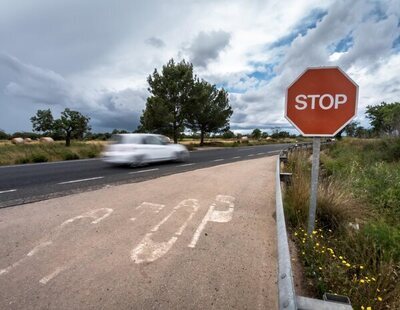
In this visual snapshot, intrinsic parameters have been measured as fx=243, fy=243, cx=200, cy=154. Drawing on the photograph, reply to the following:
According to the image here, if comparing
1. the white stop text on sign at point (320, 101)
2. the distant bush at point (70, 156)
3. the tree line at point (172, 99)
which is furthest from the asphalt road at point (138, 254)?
the tree line at point (172, 99)

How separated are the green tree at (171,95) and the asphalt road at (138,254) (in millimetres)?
22486

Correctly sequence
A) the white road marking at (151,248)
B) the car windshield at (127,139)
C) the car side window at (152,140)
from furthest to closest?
the car side window at (152,140), the car windshield at (127,139), the white road marking at (151,248)

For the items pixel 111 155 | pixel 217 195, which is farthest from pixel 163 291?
pixel 111 155

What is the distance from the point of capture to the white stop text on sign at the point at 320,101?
3.02 m

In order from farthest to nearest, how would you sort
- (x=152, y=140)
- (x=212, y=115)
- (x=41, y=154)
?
(x=212, y=115) < (x=41, y=154) < (x=152, y=140)

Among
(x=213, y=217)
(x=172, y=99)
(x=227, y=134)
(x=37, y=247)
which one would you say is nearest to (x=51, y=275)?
(x=37, y=247)

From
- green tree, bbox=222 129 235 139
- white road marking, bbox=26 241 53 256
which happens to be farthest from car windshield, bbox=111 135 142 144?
green tree, bbox=222 129 235 139

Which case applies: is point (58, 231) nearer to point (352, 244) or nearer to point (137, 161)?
point (352, 244)

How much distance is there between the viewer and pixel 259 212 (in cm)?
524

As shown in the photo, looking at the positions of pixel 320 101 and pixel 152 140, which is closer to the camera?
pixel 320 101

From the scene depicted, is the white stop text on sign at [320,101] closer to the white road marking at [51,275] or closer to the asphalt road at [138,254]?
the asphalt road at [138,254]

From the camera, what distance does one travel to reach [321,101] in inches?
123

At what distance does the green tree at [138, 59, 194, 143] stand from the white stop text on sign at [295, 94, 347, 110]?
24615mm

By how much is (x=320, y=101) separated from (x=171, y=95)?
27.0 metres
